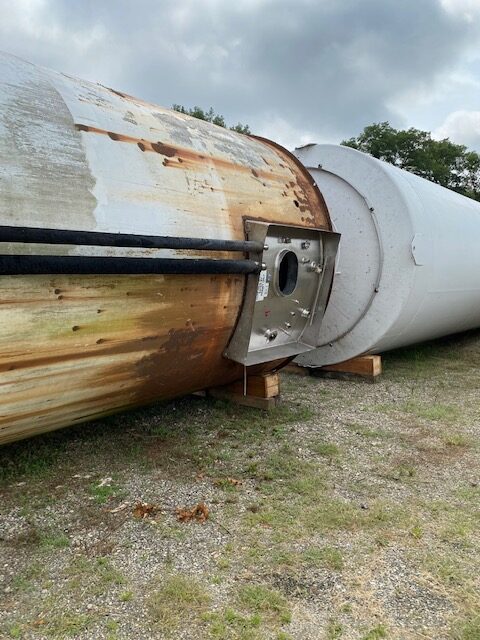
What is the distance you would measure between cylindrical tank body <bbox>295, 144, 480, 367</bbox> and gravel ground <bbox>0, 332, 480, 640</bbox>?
1.13m

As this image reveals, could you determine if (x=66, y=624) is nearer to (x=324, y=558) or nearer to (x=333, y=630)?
(x=333, y=630)

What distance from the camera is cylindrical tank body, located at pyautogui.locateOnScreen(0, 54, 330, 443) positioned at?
238 cm

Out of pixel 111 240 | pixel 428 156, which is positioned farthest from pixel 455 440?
pixel 428 156

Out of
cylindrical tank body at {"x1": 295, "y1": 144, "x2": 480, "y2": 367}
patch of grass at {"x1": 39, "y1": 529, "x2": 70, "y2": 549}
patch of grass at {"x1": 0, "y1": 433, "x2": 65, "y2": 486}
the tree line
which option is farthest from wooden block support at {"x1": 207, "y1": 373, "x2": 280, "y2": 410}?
the tree line

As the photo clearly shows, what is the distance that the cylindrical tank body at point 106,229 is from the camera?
2.38 meters

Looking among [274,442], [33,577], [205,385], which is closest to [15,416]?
[33,577]

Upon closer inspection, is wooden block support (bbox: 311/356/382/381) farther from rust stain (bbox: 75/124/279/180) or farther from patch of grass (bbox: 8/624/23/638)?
patch of grass (bbox: 8/624/23/638)

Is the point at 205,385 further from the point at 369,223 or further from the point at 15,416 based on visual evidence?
the point at 369,223

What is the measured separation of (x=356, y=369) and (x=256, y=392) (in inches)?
59.7

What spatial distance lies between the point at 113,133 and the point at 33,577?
6.84ft

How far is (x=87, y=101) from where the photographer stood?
2.85 m

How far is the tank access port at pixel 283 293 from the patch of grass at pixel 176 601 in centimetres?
157

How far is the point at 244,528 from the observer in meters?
2.64

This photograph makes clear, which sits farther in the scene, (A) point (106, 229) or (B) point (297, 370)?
(B) point (297, 370)
